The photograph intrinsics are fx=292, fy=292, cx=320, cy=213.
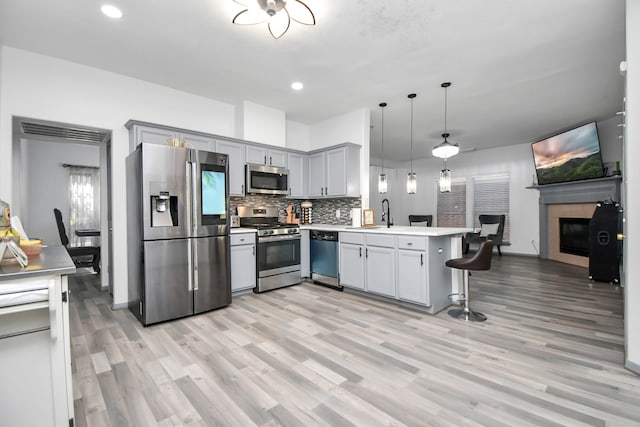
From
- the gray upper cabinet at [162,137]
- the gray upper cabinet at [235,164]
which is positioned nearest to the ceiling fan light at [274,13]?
the gray upper cabinet at [162,137]

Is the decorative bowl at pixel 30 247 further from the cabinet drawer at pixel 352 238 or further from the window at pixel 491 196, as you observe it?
the window at pixel 491 196

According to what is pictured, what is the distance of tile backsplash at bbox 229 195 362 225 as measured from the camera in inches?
182

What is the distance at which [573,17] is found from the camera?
252 cm

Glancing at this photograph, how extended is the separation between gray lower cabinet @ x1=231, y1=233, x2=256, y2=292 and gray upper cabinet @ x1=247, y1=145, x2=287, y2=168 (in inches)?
46.6

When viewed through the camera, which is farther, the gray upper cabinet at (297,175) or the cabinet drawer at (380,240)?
the gray upper cabinet at (297,175)

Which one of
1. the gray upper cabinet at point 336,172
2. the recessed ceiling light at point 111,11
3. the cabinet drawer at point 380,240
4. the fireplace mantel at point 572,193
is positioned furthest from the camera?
the fireplace mantel at point 572,193

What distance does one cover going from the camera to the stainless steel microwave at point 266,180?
4277 mm

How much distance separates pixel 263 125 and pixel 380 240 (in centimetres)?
258

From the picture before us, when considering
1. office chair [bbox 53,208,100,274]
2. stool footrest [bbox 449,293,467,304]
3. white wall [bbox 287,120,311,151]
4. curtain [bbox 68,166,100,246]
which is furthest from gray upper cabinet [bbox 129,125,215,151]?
curtain [bbox 68,166,100,246]

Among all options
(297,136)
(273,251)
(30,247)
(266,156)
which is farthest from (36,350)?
(297,136)

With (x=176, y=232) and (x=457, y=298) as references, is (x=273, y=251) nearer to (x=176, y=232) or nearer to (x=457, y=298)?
(x=176, y=232)

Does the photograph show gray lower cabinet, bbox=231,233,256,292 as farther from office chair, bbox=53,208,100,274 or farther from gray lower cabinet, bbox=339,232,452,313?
office chair, bbox=53,208,100,274

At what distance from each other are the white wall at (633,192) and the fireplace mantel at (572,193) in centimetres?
434

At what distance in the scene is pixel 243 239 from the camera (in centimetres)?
388
